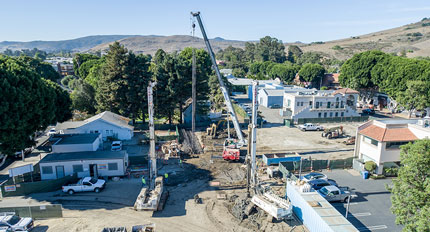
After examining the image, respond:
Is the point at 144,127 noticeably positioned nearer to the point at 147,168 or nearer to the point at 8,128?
the point at 147,168

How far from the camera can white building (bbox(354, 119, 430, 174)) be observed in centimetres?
2677

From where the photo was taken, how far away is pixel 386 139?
26625 mm

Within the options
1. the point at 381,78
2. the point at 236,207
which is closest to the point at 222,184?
the point at 236,207

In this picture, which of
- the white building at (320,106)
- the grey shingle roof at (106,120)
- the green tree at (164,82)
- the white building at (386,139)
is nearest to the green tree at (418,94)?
the white building at (320,106)

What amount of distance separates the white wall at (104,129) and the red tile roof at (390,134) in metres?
29.6

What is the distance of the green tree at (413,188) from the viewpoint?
13500mm

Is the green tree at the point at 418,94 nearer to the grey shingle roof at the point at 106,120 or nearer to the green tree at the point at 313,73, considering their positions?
the green tree at the point at 313,73

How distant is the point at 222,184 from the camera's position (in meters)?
25.5

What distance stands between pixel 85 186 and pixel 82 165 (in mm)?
2902

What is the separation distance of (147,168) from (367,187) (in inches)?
845

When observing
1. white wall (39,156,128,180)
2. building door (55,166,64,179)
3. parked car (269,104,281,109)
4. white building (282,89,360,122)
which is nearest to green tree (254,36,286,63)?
parked car (269,104,281,109)

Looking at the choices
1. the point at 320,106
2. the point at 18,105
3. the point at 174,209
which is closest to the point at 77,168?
the point at 18,105

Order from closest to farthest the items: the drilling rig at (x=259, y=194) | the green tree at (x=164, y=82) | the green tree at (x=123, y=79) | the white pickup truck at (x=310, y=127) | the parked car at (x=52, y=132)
Result: the drilling rig at (x=259, y=194)
the parked car at (x=52, y=132)
the green tree at (x=123, y=79)
the green tree at (x=164, y=82)
the white pickup truck at (x=310, y=127)

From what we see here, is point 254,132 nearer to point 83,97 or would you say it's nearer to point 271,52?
point 83,97
